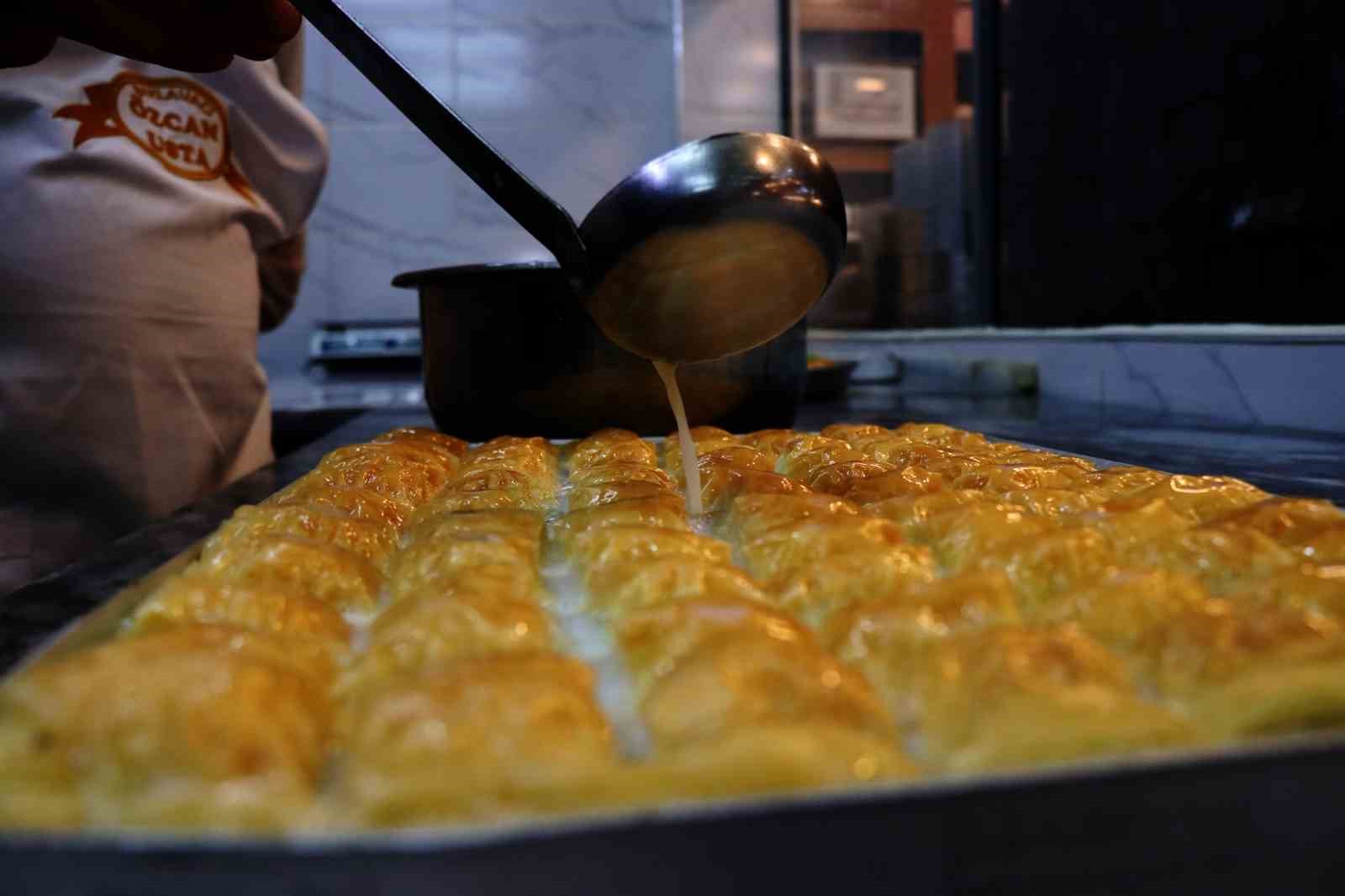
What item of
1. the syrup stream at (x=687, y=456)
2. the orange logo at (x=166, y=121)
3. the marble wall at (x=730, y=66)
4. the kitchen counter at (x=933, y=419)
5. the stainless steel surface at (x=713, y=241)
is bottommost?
the kitchen counter at (x=933, y=419)

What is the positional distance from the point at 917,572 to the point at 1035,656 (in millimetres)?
218

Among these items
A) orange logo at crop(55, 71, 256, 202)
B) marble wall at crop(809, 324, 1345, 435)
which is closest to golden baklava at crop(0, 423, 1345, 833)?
marble wall at crop(809, 324, 1345, 435)

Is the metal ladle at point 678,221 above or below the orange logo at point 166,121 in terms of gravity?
below

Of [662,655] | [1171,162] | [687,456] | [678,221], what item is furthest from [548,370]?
[1171,162]

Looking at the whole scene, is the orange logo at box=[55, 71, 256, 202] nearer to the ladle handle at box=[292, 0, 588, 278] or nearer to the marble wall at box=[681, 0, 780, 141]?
the ladle handle at box=[292, 0, 588, 278]

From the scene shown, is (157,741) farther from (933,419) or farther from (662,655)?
(933,419)

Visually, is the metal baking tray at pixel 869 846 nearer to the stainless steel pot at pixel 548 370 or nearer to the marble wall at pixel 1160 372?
A: the stainless steel pot at pixel 548 370

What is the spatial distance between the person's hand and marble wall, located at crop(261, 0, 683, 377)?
9.11 feet

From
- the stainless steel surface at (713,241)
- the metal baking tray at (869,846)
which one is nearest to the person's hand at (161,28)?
the stainless steel surface at (713,241)

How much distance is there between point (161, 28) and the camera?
1202 mm

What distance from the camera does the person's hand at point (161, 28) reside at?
115cm

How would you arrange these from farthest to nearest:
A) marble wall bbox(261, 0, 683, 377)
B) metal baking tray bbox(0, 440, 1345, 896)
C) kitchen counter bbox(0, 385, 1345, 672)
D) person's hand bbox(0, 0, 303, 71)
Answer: marble wall bbox(261, 0, 683, 377), person's hand bbox(0, 0, 303, 71), kitchen counter bbox(0, 385, 1345, 672), metal baking tray bbox(0, 440, 1345, 896)

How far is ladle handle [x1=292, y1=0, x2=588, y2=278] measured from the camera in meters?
0.96

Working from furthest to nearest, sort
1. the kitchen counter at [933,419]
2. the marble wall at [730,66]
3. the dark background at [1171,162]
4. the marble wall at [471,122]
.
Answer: the marble wall at [730,66] → the marble wall at [471,122] → the dark background at [1171,162] → the kitchen counter at [933,419]
